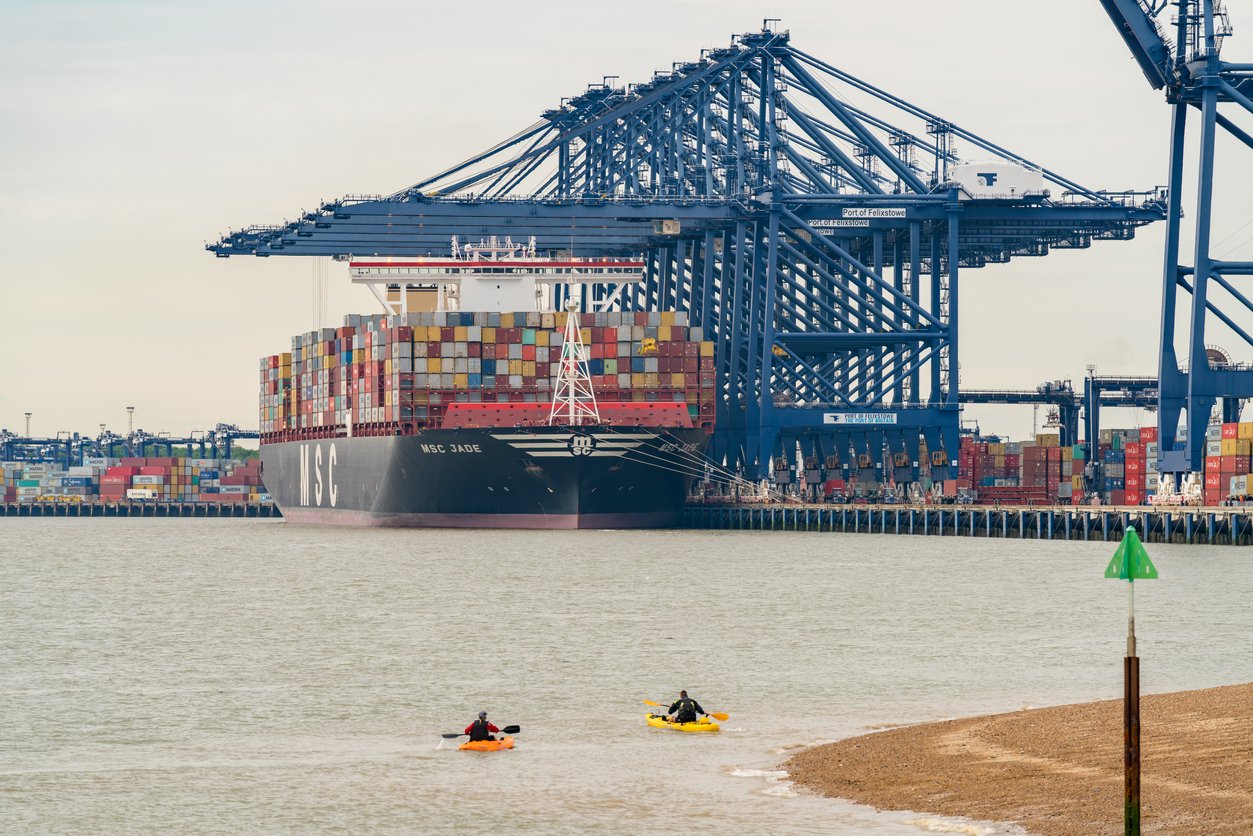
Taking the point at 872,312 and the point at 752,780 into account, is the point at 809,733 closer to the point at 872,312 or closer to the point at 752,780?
the point at 752,780

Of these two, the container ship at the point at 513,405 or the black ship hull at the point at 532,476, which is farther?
the container ship at the point at 513,405

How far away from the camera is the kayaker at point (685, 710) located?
30031 mm

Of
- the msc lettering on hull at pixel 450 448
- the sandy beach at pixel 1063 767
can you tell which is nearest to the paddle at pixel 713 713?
the sandy beach at pixel 1063 767

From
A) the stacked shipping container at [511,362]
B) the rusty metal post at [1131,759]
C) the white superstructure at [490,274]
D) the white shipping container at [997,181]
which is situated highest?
the white shipping container at [997,181]

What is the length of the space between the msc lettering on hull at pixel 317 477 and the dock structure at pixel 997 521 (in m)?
20.2

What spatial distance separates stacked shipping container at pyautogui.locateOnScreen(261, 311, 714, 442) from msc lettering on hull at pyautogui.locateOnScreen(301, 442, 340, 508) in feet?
26.9

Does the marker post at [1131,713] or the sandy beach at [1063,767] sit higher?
the marker post at [1131,713]

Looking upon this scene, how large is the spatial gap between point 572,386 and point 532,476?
4676mm

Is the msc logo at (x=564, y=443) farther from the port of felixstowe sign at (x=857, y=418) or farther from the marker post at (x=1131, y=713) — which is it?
the marker post at (x=1131, y=713)

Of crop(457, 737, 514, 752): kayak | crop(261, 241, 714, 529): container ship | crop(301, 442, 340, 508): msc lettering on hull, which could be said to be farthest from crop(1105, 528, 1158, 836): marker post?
crop(301, 442, 340, 508): msc lettering on hull

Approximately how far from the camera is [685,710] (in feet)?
98.6

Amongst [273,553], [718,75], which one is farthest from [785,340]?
[273,553]

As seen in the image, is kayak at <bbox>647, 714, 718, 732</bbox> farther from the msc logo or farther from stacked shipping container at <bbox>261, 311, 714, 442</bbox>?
stacked shipping container at <bbox>261, 311, 714, 442</bbox>

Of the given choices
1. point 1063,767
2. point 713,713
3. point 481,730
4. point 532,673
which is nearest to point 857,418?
point 532,673
